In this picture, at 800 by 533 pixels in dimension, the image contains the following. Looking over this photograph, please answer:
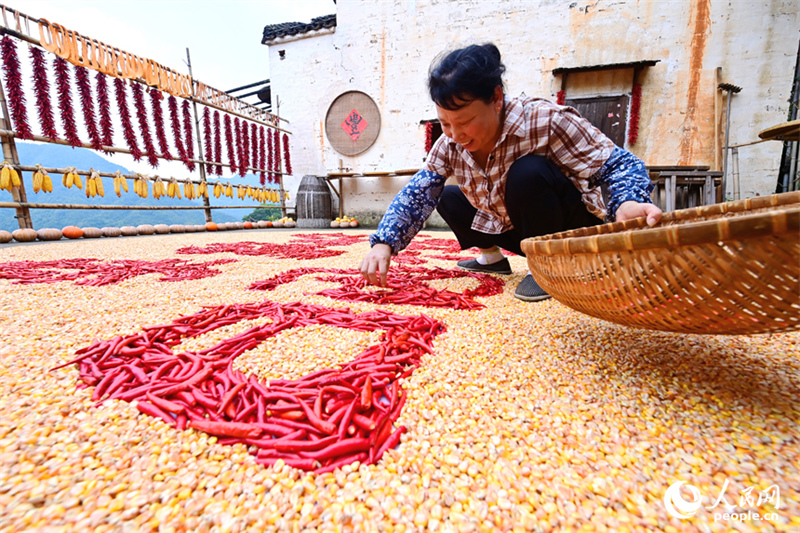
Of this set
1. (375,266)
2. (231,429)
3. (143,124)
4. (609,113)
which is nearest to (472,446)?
(231,429)

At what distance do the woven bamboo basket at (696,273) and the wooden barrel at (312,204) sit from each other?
9.03 metres

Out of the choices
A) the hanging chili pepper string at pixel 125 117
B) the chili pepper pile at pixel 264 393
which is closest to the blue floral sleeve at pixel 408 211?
the chili pepper pile at pixel 264 393

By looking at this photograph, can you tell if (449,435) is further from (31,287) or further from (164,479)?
(31,287)

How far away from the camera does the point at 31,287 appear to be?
2219 millimetres

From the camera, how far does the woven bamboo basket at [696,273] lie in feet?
2.12

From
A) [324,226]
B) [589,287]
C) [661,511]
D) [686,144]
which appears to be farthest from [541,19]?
[661,511]

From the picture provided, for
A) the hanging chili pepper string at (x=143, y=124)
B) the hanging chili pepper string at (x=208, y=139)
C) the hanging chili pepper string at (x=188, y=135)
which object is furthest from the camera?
the hanging chili pepper string at (x=208, y=139)

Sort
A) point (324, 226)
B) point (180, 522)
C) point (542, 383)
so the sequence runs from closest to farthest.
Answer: point (180, 522) < point (542, 383) < point (324, 226)

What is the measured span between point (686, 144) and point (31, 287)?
10.1 m

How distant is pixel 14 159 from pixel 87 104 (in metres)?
1.37

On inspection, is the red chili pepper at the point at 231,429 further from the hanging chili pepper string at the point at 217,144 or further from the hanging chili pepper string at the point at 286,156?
the hanging chili pepper string at the point at 286,156

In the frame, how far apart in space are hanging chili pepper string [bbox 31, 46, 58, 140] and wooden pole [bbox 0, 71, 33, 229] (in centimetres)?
35

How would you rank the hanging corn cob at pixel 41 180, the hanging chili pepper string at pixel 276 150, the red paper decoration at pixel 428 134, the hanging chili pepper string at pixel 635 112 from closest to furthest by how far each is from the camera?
the hanging corn cob at pixel 41 180 < the hanging chili pepper string at pixel 635 112 < the red paper decoration at pixel 428 134 < the hanging chili pepper string at pixel 276 150
